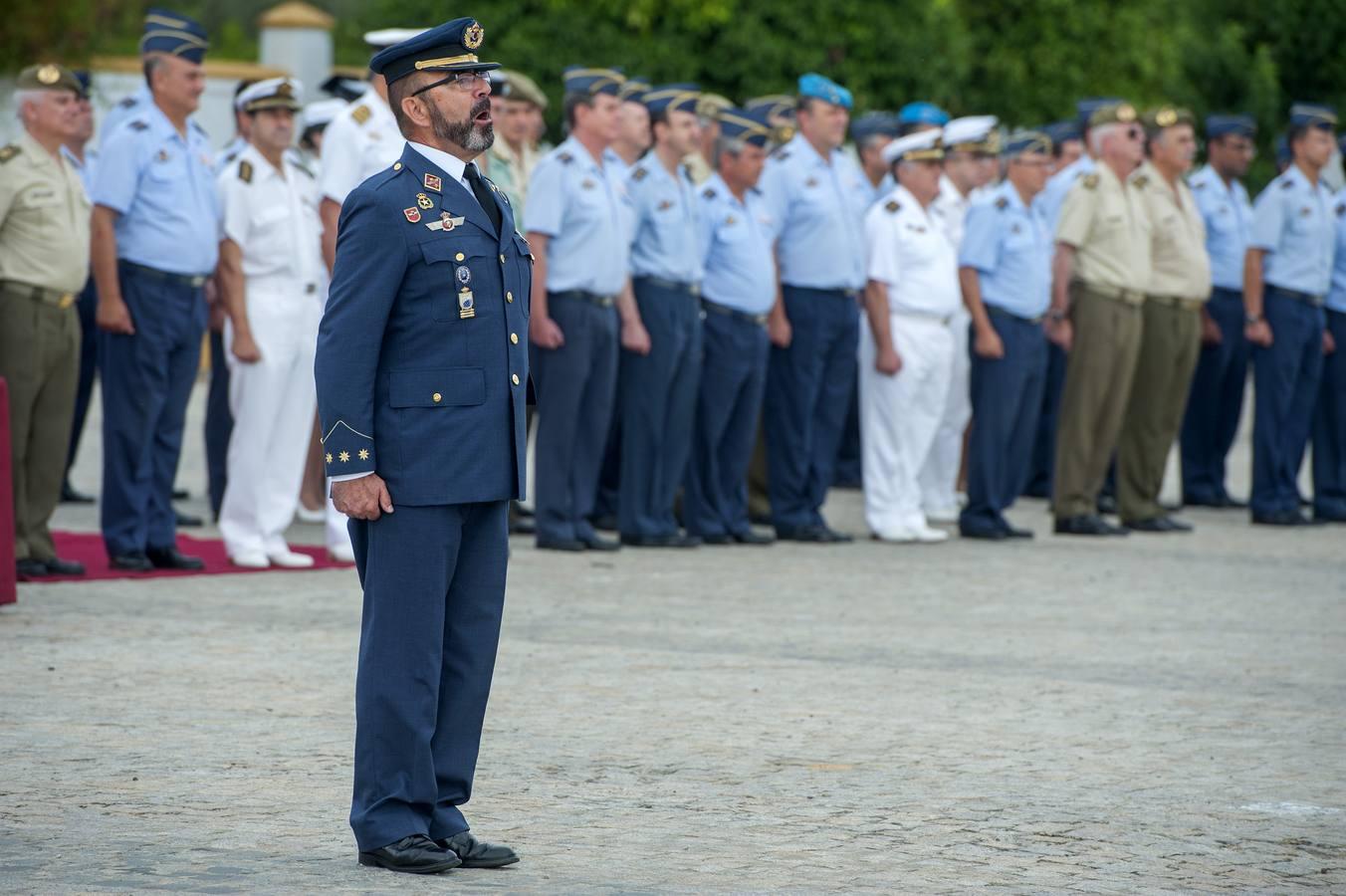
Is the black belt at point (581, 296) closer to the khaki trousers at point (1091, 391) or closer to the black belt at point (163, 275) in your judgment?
the black belt at point (163, 275)

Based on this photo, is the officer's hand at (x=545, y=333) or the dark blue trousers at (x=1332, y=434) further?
the dark blue trousers at (x=1332, y=434)

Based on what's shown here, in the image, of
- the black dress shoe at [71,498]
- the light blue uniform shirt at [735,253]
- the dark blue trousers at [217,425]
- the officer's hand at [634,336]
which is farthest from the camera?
the black dress shoe at [71,498]

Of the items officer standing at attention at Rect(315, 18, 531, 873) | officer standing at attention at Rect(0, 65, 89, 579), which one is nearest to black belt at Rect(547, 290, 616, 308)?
officer standing at attention at Rect(0, 65, 89, 579)

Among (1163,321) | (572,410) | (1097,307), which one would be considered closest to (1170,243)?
(1163,321)

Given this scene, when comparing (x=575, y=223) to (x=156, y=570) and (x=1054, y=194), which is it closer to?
(x=156, y=570)

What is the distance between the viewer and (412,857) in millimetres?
5125

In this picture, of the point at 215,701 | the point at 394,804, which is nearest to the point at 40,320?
the point at 215,701

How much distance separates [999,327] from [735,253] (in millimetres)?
1744

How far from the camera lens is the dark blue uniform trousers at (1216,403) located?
14766 mm

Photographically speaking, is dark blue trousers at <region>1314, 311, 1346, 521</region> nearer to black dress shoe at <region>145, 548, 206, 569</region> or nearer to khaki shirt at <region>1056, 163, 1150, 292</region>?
khaki shirt at <region>1056, 163, 1150, 292</region>

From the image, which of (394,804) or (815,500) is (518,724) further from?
(815,500)

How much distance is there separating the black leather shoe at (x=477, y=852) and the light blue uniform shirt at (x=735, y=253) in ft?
22.6

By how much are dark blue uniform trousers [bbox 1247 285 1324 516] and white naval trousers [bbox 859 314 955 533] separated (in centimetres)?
262

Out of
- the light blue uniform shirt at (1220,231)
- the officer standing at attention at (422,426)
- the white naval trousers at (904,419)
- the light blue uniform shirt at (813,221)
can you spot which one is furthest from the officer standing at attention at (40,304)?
the light blue uniform shirt at (1220,231)
